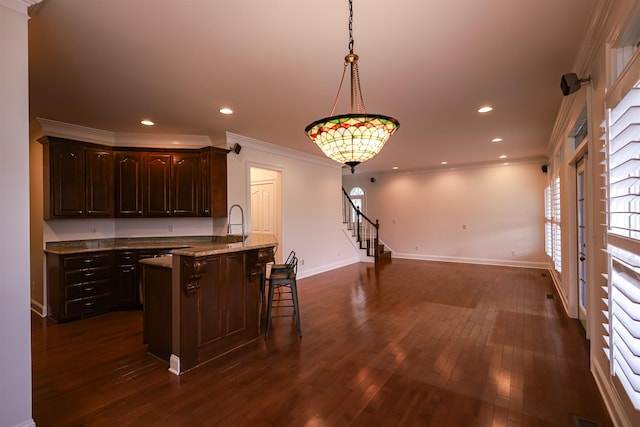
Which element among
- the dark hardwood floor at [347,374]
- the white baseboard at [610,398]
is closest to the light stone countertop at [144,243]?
the dark hardwood floor at [347,374]

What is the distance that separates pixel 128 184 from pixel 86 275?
1457 millimetres

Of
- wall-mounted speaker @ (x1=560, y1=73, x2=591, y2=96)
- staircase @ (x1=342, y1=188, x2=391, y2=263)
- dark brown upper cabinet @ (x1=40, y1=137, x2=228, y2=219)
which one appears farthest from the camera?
staircase @ (x1=342, y1=188, x2=391, y2=263)

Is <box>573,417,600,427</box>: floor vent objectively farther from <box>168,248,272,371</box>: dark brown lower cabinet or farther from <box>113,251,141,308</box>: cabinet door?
<box>113,251,141,308</box>: cabinet door

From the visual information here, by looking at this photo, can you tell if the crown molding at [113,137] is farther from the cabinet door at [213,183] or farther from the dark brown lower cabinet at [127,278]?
the dark brown lower cabinet at [127,278]

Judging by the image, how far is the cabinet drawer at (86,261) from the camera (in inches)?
158

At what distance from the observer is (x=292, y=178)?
246 inches

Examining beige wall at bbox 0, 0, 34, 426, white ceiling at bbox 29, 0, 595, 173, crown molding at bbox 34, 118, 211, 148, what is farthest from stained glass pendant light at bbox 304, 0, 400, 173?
crown molding at bbox 34, 118, 211, 148

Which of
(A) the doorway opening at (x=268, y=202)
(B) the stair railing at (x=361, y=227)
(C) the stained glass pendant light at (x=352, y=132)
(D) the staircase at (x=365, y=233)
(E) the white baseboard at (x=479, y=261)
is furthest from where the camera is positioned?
(B) the stair railing at (x=361, y=227)

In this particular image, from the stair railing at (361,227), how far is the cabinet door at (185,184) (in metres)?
4.24

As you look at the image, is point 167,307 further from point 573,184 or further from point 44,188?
point 573,184

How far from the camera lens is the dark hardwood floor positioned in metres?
2.07

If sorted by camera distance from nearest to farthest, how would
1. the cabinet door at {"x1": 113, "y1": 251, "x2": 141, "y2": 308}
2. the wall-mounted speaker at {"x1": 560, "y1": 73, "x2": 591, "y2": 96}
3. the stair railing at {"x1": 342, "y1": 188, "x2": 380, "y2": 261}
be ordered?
the wall-mounted speaker at {"x1": 560, "y1": 73, "x2": 591, "y2": 96}, the cabinet door at {"x1": 113, "y1": 251, "x2": 141, "y2": 308}, the stair railing at {"x1": 342, "y1": 188, "x2": 380, "y2": 261}

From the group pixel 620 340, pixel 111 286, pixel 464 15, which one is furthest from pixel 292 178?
pixel 620 340

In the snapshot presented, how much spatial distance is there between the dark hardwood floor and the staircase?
406 centimetres
